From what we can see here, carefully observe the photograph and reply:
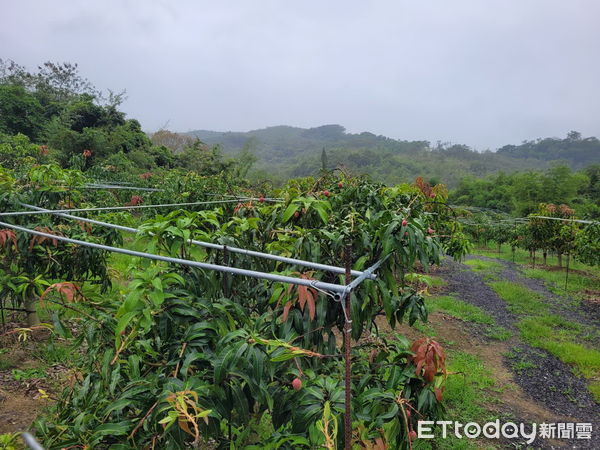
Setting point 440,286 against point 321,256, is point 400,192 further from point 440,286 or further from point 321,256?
point 440,286

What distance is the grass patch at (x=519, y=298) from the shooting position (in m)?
7.07

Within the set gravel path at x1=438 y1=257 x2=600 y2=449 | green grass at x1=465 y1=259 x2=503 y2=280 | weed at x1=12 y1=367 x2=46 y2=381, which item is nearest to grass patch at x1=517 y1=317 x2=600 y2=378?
gravel path at x1=438 y1=257 x2=600 y2=449

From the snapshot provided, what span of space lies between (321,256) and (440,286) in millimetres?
7544

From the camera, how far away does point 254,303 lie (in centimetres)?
192

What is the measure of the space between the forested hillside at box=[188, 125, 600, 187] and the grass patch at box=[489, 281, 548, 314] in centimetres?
2983

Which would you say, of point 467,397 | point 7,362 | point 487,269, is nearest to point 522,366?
point 467,397

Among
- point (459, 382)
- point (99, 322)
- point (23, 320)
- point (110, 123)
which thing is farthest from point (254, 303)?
point (110, 123)

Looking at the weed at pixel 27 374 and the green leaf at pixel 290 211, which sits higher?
the green leaf at pixel 290 211

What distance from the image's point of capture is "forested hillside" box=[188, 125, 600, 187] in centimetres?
4875

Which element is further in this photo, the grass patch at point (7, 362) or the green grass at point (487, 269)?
the green grass at point (487, 269)

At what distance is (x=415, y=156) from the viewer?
63.9 m

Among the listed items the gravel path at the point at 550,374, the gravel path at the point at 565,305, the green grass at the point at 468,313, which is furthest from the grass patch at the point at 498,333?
the gravel path at the point at 565,305

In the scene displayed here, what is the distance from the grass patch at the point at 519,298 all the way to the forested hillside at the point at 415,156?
2983cm

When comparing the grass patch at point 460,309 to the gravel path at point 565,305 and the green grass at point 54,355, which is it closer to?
the gravel path at point 565,305
